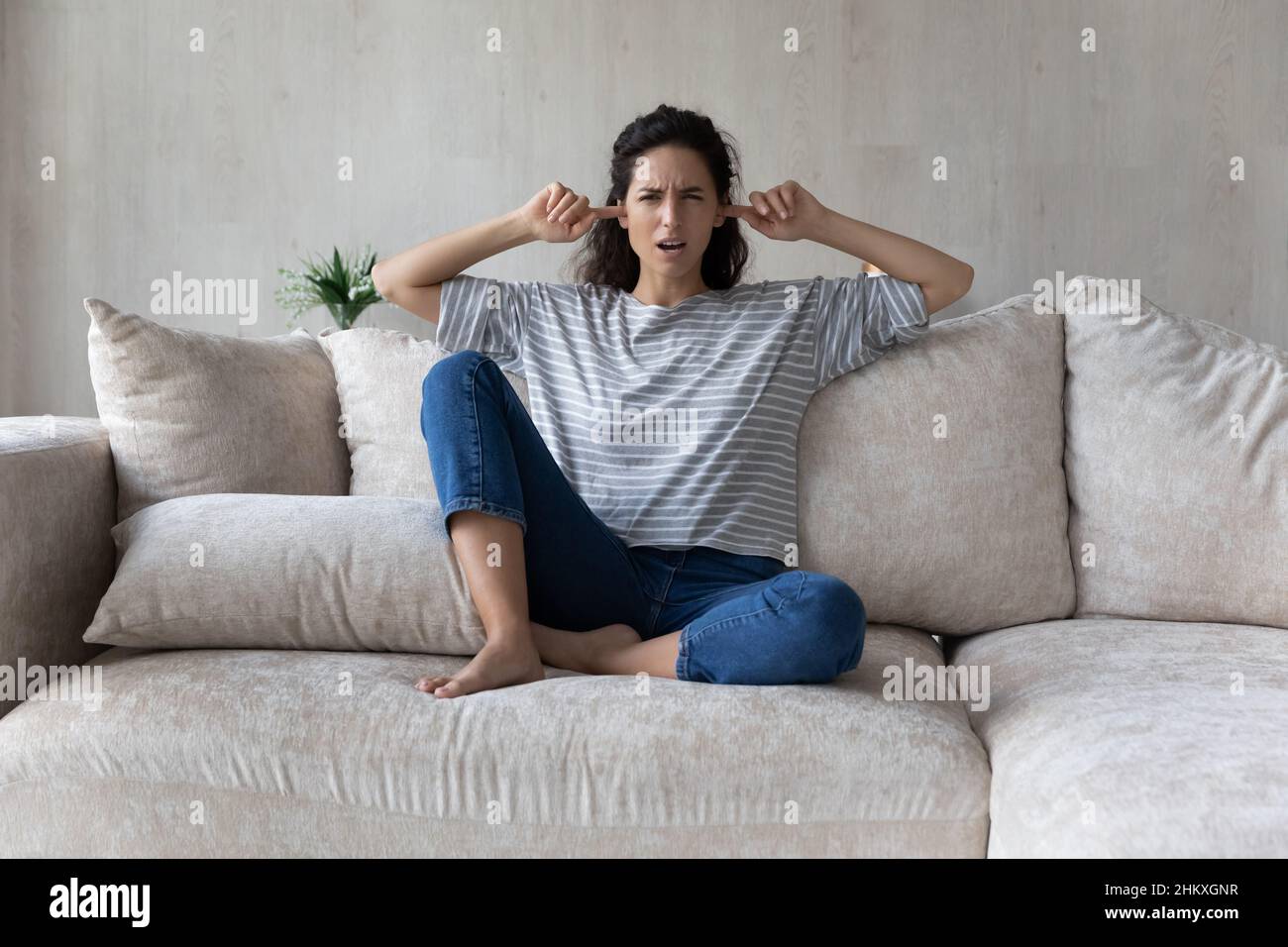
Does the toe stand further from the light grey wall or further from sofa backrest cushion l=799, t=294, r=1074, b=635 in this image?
the light grey wall

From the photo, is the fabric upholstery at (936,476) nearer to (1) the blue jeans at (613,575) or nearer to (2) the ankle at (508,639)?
(1) the blue jeans at (613,575)

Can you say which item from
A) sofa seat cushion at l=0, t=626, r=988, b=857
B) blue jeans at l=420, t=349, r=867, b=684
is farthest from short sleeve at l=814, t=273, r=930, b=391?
sofa seat cushion at l=0, t=626, r=988, b=857

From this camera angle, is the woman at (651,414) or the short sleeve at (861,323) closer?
the woman at (651,414)

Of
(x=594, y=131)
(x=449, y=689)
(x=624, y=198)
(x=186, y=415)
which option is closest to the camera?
(x=449, y=689)

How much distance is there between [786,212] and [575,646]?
32.4 inches

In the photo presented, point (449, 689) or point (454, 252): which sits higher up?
point (454, 252)

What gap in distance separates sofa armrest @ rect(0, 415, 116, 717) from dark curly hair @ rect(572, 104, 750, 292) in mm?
850

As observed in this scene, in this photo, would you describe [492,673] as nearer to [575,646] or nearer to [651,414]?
[575,646]

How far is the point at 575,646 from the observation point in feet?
4.61

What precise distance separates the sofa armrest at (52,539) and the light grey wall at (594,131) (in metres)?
1.83

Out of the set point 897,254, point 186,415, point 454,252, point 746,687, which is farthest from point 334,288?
point 746,687

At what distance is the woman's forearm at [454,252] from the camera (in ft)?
5.83

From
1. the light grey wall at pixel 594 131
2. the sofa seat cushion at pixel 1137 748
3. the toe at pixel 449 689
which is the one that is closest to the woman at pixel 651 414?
the toe at pixel 449 689
